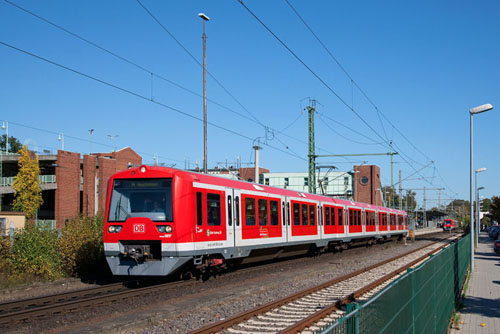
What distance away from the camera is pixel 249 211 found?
1697 centimetres

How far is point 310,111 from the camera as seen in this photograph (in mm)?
45906

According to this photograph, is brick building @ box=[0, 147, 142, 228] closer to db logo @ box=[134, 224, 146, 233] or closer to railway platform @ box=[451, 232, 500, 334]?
db logo @ box=[134, 224, 146, 233]

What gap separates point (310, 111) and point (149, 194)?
110 ft

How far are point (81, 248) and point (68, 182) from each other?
124 feet

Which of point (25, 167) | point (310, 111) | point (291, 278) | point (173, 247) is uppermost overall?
point (310, 111)

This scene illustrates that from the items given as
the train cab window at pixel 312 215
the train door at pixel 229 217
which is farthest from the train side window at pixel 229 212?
the train cab window at pixel 312 215

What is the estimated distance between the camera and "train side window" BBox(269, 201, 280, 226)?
18.7 meters

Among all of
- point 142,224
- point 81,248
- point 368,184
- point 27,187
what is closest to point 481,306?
point 142,224

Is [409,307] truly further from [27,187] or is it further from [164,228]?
[27,187]

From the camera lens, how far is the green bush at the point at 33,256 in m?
14.8

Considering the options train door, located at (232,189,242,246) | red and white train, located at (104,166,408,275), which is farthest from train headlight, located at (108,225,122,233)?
train door, located at (232,189,242,246)

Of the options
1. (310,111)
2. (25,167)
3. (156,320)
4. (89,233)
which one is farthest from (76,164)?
(156,320)

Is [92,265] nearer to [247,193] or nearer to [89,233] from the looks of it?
[89,233]

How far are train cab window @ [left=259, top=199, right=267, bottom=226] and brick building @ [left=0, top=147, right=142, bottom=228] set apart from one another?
108ft
